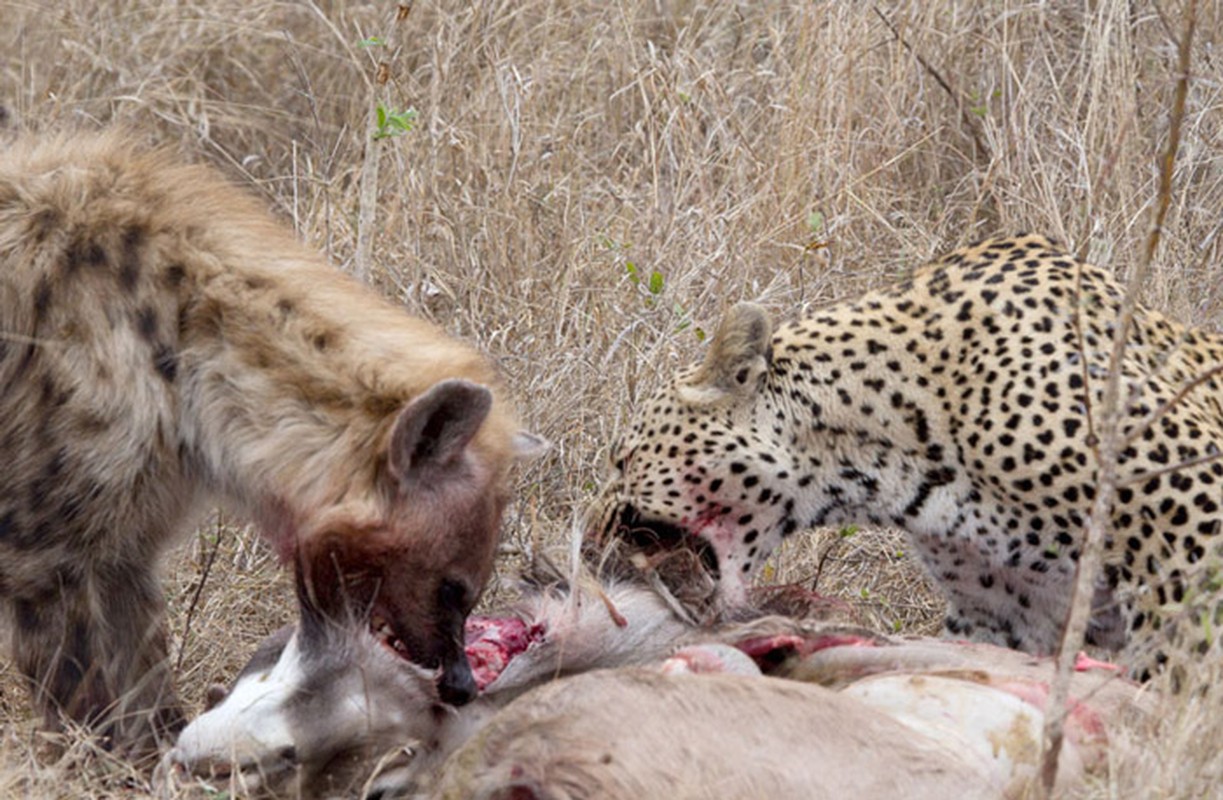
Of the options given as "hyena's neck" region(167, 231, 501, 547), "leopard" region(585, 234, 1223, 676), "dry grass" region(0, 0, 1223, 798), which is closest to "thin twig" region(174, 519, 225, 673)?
"dry grass" region(0, 0, 1223, 798)

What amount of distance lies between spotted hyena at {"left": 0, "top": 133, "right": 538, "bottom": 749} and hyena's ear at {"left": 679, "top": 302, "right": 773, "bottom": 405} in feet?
2.48

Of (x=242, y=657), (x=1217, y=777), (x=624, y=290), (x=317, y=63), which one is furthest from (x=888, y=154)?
(x=1217, y=777)

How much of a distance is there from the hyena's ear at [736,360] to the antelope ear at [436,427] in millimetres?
1113

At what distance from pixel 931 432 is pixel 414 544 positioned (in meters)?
1.46

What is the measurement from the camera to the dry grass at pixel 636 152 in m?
6.01

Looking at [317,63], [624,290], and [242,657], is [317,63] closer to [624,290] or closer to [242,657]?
[624,290]

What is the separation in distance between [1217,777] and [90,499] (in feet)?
7.22

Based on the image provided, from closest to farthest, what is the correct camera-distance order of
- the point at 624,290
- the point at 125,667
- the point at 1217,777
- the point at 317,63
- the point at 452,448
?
1. the point at 1217,777
2. the point at 452,448
3. the point at 125,667
4. the point at 624,290
5. the point at 317,63

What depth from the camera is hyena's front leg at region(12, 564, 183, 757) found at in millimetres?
4207

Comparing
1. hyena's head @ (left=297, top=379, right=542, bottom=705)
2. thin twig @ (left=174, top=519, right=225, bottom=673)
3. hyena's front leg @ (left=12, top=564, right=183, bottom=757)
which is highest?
hyena's head @ (left=297, top=379, right=542, bottom=705)

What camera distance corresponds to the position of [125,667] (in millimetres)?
4434

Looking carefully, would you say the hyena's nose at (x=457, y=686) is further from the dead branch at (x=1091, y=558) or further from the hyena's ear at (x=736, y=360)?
the hyena's ear at (x=736, y=360)

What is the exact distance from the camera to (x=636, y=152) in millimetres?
7516

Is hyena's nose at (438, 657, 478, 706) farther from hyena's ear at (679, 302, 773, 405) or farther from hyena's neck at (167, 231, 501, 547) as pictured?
hyena's ear at (679, 302, 773, 405)
